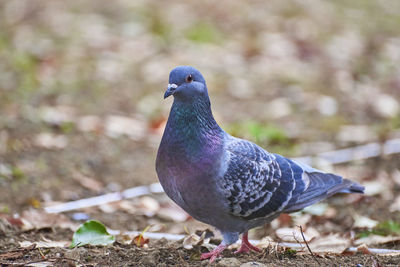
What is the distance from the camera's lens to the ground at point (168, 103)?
4.42 meters

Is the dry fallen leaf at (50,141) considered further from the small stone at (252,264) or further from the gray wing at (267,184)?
the small stone at (252,264)

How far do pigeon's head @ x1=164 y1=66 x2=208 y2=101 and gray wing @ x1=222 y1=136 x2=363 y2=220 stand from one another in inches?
17.3

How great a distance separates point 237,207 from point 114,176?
7.68 feet

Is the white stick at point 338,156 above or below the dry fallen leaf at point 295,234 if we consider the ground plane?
above

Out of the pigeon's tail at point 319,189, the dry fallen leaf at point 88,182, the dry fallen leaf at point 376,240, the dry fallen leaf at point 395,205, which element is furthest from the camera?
the dry fallen leaf at point 88,182

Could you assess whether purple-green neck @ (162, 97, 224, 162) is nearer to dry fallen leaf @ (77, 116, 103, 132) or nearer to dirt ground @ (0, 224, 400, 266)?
dirt ground @ (0, 224, 400, 266)

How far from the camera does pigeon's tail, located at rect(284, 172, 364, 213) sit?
3.90 meters

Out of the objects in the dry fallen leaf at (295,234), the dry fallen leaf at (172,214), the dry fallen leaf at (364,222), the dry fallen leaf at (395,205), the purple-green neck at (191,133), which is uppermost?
the purple-green neck at (191,133)

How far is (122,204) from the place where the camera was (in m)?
4.95

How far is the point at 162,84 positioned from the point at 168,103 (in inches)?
24.1

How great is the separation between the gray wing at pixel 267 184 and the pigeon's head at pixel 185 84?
1.44 ft

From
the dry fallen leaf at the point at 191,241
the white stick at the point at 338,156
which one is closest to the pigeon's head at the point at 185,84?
the dry fallen leaf at the point at 191,241

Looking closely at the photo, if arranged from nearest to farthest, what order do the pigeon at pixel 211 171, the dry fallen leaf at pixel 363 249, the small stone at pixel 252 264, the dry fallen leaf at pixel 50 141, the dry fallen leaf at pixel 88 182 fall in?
1. the small stone at pixel 252 264
2. the pigeon at pixel 211 171
3. the dry fallen leaf at pixel 363 249
4. the dry fallen leaf at pixel 88 182
5. the dry fallen leaf at pixel 50 141

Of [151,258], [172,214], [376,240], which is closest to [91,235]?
[151,258]
